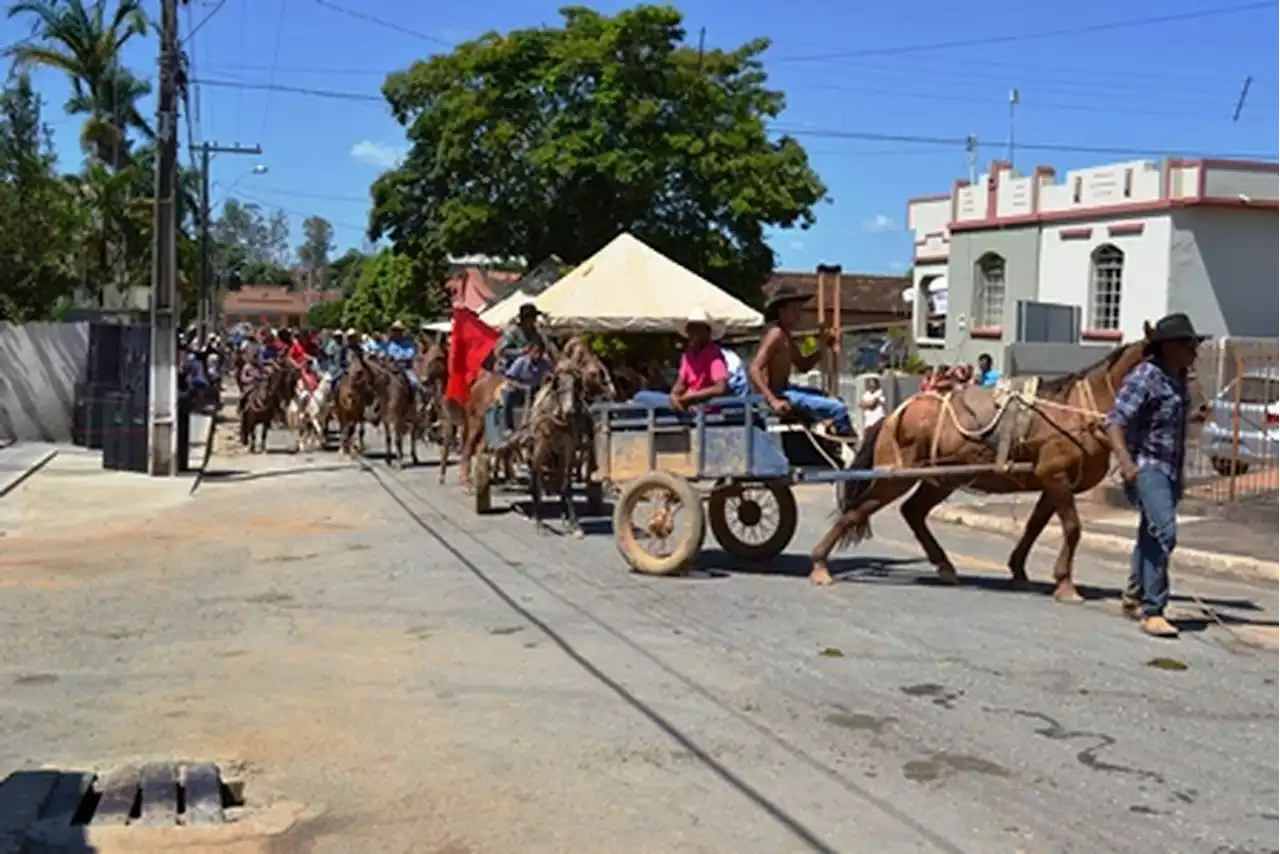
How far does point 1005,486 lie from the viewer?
11.4m

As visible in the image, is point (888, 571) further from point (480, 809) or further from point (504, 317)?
point (504, 317)

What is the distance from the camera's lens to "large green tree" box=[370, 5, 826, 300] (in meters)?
33.0

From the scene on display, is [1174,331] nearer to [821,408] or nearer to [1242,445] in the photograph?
[821,408]

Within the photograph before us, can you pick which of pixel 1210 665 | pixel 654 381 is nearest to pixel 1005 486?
pixel 1210 665

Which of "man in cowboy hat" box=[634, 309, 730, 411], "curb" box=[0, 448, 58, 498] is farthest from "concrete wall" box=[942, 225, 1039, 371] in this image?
"man in cowboy hat" box=[634, 309, 730, 411]

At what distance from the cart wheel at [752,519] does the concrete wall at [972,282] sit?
23.4 m

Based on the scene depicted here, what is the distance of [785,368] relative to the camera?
11805 mm

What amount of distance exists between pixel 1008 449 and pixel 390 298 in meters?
39.6

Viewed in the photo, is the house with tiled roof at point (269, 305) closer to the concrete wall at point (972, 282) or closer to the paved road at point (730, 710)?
the concrete wall at point (972, 282)

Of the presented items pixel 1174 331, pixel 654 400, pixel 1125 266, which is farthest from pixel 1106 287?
pixel 1174 331

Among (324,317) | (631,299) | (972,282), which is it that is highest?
(324,317)

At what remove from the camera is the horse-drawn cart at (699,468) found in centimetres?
1158

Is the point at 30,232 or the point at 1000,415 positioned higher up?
the point at 30,232

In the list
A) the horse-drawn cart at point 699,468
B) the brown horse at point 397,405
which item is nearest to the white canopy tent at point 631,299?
the brown horse at point 397,405
